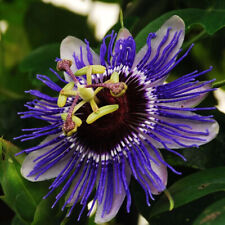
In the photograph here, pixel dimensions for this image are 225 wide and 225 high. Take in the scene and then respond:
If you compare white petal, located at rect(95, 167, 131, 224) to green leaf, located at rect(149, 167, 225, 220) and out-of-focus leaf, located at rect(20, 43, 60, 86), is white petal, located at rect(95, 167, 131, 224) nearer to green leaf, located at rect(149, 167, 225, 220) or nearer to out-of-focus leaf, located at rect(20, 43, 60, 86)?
green leaf, located at rect(149, 167, 225, 220)

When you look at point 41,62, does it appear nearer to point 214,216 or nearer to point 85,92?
point 85,92

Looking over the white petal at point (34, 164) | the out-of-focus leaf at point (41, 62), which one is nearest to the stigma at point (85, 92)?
→ the white petal at point (34, 164)

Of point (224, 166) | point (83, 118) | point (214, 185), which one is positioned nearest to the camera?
point (214, 185)

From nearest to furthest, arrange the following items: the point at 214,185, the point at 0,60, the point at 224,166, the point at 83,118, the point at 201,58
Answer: the point at 214,185, the point at 224,166, the point at 83,118, the point at 201,58, the point at 0,60

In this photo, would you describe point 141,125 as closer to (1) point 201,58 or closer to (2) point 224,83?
(2) point 224,83

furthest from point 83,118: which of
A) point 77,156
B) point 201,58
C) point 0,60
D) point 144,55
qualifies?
point 0,60

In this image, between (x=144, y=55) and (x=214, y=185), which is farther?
(x=144, y=55)
